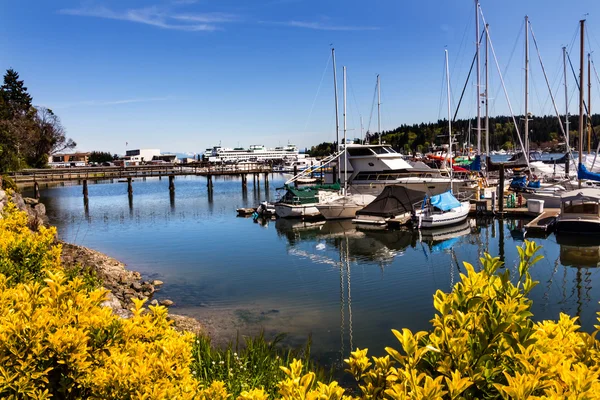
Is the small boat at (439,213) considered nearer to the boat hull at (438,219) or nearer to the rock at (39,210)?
the boat hull at (438,219)

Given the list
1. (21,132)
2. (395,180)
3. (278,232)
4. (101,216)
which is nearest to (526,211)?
(395,180)

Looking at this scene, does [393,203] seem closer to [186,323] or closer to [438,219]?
[438,219]

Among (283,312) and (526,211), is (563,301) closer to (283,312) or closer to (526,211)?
(283,312)

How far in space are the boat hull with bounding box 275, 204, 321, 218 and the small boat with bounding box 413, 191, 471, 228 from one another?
909cm

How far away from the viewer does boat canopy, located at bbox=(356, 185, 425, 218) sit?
32781 mm

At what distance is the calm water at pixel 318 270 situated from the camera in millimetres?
14398

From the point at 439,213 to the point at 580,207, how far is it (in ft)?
27.4

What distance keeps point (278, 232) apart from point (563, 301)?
2010cm

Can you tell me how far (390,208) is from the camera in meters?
32.9

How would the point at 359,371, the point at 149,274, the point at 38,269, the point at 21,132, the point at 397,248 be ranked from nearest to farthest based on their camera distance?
the point at 359,371 → the point at 38,269 → the point at 149,274 → the point at 397,248 → the point at 21,132

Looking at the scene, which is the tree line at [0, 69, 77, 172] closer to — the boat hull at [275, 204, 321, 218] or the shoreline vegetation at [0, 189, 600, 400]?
the boat hull at [275, 204, 321, 218]

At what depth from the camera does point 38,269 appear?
6492 millimetres

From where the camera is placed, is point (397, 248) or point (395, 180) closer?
point (397, 248)

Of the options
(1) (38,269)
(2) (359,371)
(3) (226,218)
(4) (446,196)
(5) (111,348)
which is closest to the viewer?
(2) (359,371)
